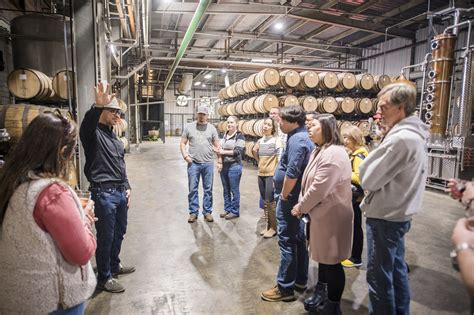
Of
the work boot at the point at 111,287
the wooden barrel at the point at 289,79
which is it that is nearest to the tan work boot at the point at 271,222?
the work boot at the point at 111,287

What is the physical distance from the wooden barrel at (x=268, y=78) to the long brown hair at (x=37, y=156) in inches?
327

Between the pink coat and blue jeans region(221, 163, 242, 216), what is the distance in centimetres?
272

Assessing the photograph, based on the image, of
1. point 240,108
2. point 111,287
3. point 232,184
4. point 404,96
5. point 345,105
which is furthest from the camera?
point 240,108

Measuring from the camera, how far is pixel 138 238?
4.35m

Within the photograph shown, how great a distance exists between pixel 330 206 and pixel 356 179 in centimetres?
118

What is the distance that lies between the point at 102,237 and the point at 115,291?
0.56 metres

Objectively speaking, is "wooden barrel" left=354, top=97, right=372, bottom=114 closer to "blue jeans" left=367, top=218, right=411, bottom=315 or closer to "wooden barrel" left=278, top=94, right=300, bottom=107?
"wooden barrel" left=278, top=94, right=300, bottom=107

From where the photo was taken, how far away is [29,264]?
51.0 inches

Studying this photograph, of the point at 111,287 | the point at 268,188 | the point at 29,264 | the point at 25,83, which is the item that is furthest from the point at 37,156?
the point at 25,83

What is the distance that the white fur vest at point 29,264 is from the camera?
127 centimetres

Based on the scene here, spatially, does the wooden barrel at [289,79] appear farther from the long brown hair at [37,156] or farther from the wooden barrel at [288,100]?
the long brown hair at [37,156]

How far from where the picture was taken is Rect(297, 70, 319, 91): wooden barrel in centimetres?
966

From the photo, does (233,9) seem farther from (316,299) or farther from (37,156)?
(37,156)

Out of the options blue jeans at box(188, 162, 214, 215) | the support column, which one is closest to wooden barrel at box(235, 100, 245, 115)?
blue jeans at box(188, 162, 214, 215)
